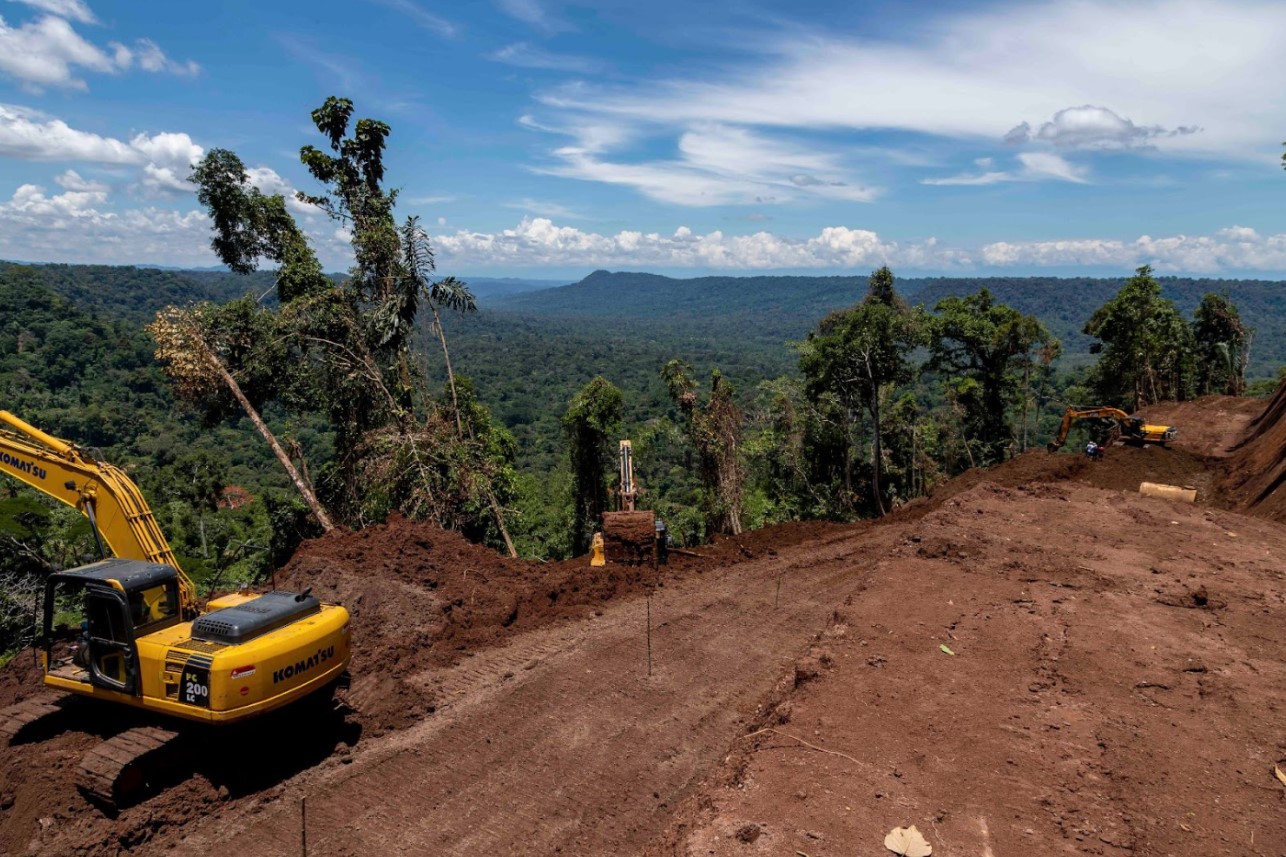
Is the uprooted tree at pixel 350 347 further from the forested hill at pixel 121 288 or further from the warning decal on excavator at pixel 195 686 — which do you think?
the forested hill at pixel 121 288

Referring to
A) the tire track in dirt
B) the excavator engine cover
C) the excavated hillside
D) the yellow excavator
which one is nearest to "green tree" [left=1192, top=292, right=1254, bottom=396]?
the yellow excavator

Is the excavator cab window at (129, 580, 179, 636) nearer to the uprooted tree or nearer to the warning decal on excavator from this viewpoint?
the warning decal on excavator

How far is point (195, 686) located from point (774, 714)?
6370 mm

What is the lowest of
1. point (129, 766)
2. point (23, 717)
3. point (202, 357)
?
point (23, 717)

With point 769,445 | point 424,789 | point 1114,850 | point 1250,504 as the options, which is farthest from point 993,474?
point 424,789

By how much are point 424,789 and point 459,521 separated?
11343mm

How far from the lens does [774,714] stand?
26.0 ft

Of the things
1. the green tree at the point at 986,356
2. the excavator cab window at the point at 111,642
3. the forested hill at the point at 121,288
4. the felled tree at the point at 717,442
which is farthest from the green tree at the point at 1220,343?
the forested hill at the point at 121,288

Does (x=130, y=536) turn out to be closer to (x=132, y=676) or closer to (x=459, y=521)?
(x=132, y=676)

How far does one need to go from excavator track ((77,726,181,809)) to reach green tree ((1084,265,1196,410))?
34360 mm

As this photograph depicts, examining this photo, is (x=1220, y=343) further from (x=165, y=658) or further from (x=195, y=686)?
(x=165, y=658)

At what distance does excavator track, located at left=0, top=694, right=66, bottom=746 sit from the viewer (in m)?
8.97

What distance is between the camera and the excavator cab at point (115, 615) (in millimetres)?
8281

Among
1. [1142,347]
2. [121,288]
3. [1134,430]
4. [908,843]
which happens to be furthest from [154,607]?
[121,288]
